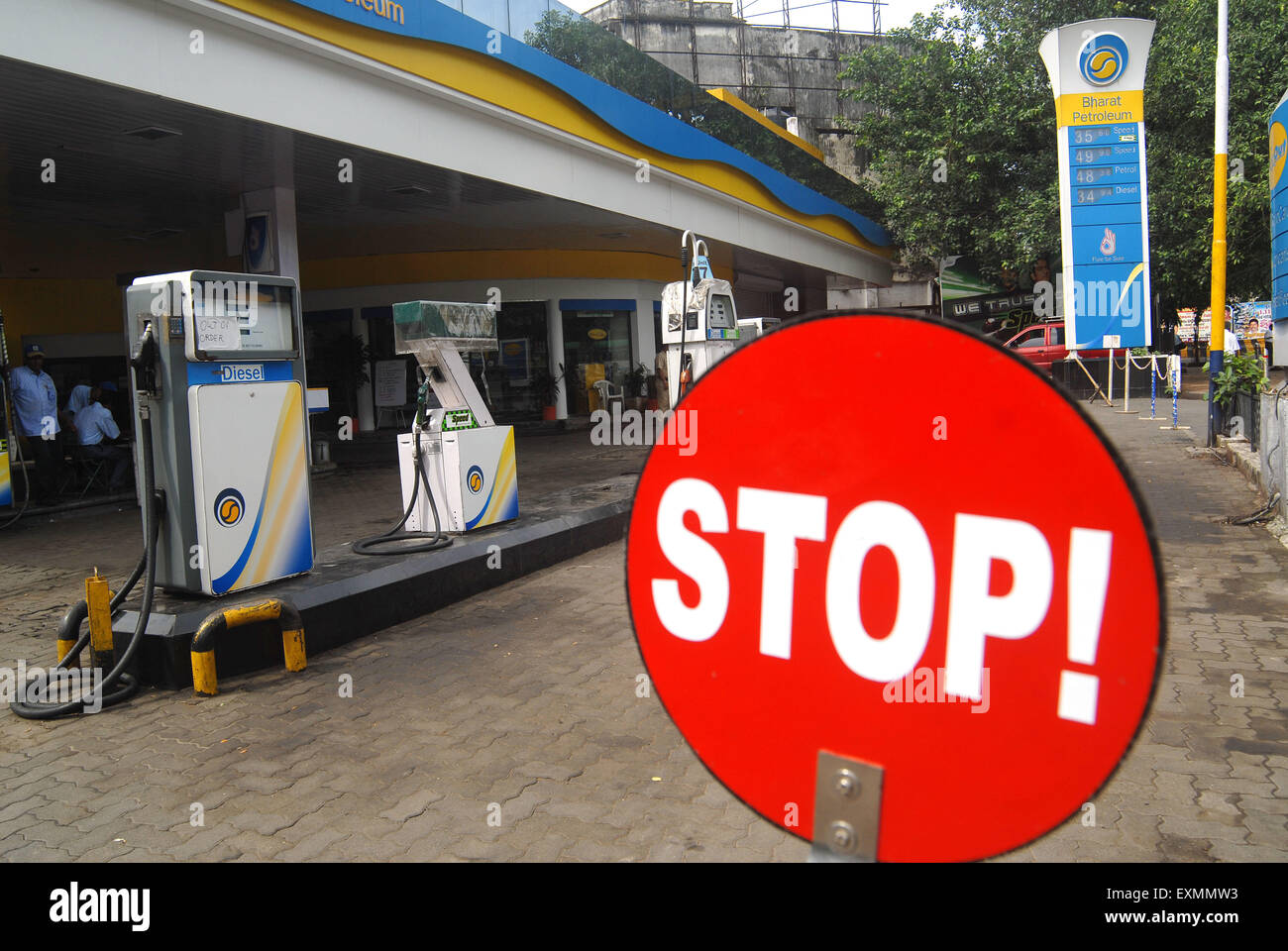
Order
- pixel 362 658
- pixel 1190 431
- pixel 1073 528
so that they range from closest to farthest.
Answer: pixel 1073 528, pixel 362 658, pixel 1190 431

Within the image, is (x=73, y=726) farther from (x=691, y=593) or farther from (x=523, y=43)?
(x=523, y=43)

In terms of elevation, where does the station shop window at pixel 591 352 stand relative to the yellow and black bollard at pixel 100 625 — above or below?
above

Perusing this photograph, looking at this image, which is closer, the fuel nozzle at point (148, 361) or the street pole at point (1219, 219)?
the fuel nozzle at point (148, 361)

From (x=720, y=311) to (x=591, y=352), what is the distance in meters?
9.55

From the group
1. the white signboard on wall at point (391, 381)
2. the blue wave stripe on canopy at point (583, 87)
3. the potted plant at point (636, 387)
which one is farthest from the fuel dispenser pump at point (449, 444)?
the potted plant at point (636, 387)

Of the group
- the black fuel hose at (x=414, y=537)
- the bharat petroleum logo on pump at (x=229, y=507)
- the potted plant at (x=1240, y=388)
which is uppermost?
the potted plant at (x=1240, y=388)

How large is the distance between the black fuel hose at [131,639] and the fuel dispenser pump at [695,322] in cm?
797

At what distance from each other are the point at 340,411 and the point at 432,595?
49.9ft

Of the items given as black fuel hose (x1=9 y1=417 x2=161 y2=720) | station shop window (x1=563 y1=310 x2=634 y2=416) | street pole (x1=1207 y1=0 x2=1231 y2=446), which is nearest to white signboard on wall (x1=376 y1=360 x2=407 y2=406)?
station shop window (x1=563 y1=310 x2=634 y2=416)

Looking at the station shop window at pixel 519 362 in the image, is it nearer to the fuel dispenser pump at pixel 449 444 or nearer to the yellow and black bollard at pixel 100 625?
the fuel dispenser pump at pixel 449 444

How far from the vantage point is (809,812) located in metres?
1.21

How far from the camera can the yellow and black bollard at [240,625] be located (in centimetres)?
493
